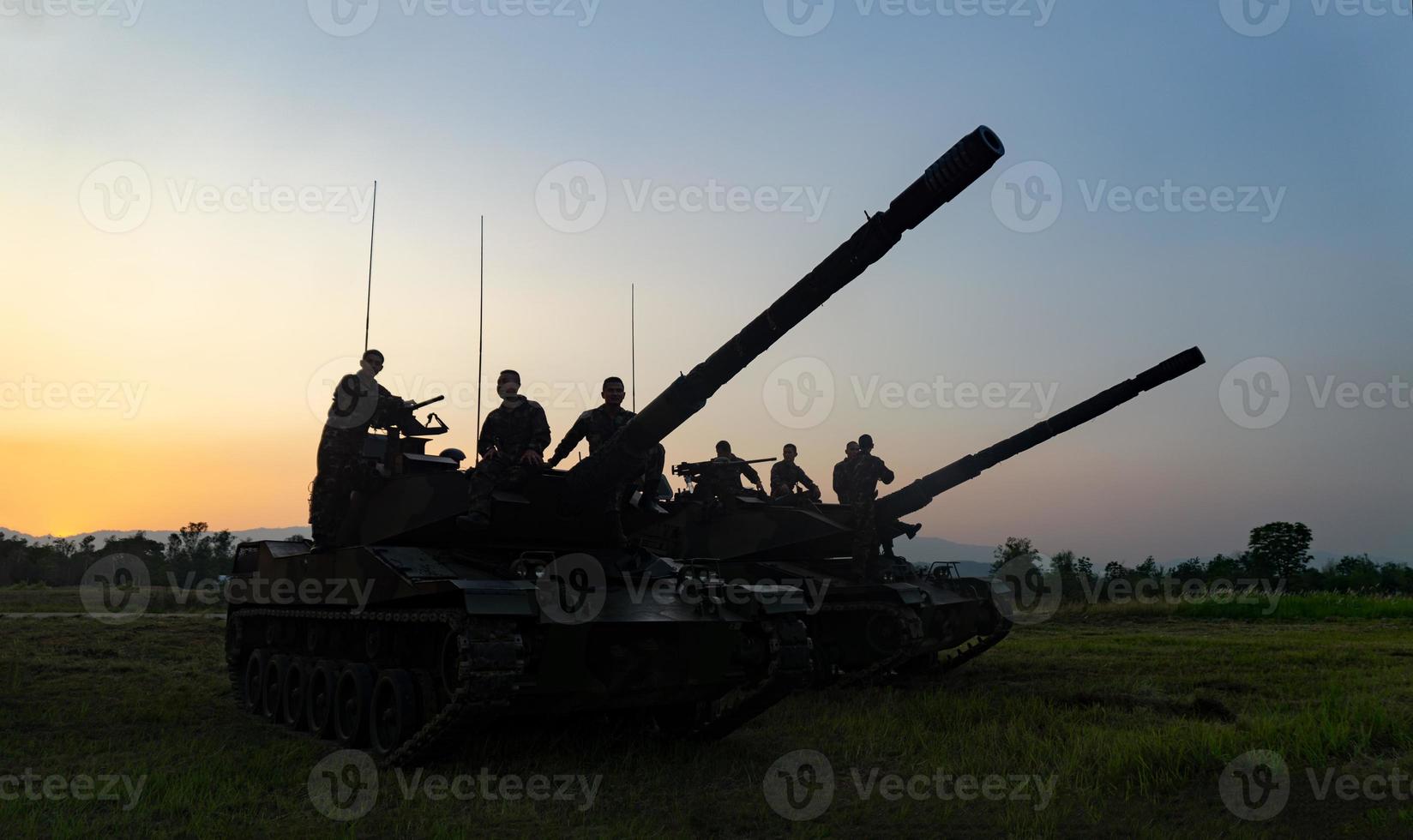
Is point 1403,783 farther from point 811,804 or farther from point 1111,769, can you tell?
point 811,804

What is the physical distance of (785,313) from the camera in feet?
25.0

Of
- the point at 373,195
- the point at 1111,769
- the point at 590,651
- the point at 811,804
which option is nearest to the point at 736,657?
the point at 590,651

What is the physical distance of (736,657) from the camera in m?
9.11

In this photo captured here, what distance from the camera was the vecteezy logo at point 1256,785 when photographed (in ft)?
22.5

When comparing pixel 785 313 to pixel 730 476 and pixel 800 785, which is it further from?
pixel 730 476

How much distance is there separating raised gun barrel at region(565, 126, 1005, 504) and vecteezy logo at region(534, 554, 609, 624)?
646mm

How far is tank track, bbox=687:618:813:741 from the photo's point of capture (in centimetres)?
890
